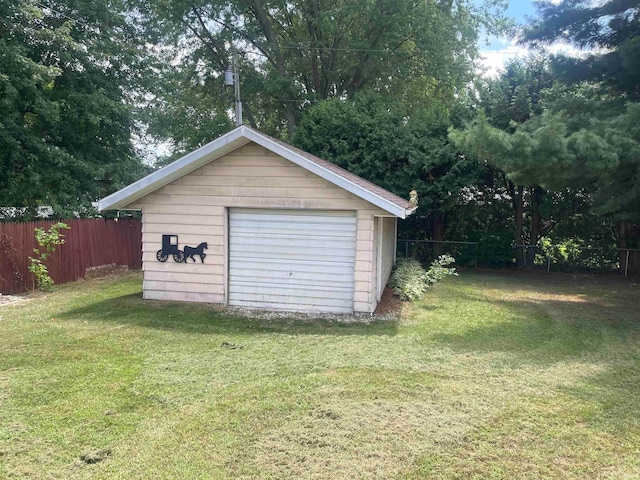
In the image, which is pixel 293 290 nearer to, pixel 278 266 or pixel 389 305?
pixel 278 266

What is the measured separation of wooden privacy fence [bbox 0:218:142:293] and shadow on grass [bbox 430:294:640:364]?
358 inches

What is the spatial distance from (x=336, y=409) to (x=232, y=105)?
2236 cm

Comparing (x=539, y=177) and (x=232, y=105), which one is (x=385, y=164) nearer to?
(x=539, y=177)

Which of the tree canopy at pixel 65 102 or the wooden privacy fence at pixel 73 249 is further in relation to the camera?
the tree canopy at pixel 65 102

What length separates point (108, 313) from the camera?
27.1ft

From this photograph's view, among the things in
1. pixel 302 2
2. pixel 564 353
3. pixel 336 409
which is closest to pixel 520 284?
pixel 564 353

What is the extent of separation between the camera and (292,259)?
8711 mm

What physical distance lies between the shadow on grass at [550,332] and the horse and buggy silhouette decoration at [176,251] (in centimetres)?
468

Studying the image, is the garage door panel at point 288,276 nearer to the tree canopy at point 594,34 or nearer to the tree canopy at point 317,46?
the tree canopy at point 594,34

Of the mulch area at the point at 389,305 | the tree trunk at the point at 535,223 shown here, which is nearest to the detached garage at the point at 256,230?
the mulch area at the point at 389,305

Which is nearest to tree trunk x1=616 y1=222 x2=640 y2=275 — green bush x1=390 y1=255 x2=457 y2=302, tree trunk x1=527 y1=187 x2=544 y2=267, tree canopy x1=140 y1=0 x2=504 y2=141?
tree trunk x1=527 y1=187 x2=544 y2=267

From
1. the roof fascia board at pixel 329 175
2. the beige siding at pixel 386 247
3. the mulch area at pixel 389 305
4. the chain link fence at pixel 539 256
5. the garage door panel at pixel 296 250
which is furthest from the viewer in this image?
the chain link fence at pixel 539 256

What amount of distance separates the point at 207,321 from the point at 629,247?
14561mm

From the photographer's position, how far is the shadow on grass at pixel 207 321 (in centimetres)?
734
